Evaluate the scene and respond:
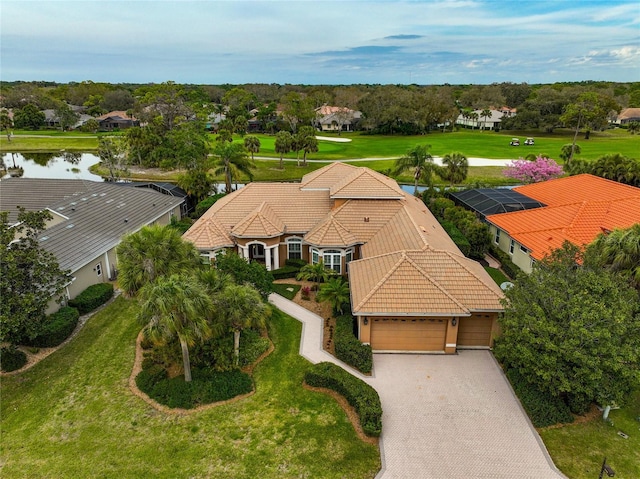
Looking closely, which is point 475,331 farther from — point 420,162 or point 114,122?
point 114,122

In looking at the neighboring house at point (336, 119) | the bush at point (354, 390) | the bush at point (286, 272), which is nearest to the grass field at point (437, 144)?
the neighboring house at point (336, 119)

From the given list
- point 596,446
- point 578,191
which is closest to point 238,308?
point 596,446

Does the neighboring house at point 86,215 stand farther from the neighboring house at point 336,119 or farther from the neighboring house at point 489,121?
the neighboring house at point 489,121

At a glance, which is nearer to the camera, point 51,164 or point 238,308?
point 238,308

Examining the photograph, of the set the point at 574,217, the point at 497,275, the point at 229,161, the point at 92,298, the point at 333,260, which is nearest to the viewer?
the point at 92,298

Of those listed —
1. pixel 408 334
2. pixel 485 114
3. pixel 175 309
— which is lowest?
pixel 408 334

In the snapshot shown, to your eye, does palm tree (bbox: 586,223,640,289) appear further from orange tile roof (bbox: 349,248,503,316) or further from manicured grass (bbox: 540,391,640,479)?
manicured grass (bbox: 540,391,640,479)

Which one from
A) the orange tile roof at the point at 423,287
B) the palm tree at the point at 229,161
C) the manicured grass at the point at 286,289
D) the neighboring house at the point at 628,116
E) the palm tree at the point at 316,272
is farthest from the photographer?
the neighboring house at the point at 628,116
